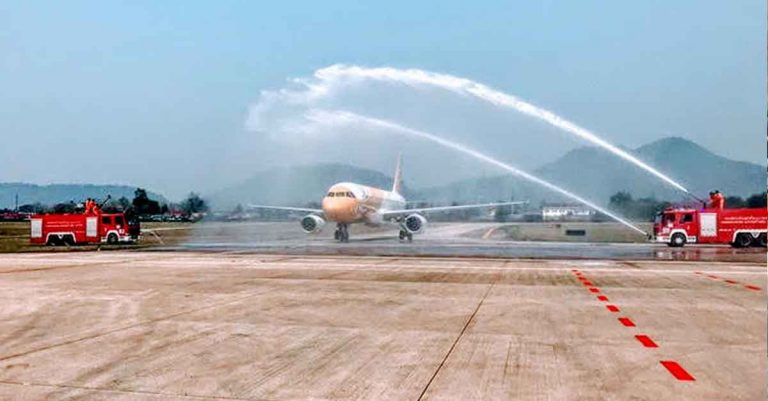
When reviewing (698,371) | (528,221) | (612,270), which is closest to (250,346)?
(698,371)

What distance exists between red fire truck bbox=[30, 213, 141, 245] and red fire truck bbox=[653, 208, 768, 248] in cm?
3520

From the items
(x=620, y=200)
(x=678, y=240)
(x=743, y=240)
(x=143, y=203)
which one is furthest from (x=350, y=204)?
(x=143, y=203)

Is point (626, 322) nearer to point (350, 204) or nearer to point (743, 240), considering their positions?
point (743, 240)

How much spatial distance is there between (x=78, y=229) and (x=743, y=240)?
41332 mm

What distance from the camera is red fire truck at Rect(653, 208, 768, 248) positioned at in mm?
37750

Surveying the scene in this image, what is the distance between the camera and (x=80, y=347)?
381 inches

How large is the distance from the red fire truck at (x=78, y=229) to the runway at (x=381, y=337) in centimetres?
2336

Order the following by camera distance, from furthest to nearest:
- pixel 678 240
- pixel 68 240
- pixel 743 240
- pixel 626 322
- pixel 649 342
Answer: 1. pixel 68 240
2. pixel 678 240
3. pixel 743 240
4. pixel 626 322
5. pixel 649 342

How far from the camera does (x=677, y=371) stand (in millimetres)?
8227

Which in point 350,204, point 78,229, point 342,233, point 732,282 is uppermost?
point 350,204

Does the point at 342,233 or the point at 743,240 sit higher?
the point at 342,233

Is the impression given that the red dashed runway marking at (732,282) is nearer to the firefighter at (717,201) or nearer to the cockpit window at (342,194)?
the firefighter at (717,201)

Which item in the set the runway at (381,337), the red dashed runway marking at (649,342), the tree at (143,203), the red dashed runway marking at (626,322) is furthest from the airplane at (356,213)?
the tree at (143,203)

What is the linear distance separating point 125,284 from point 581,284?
13046mm
